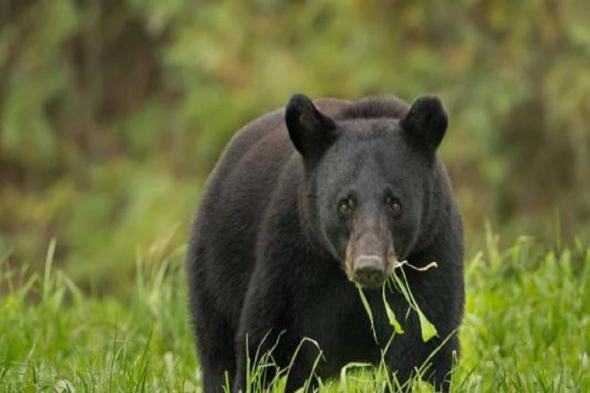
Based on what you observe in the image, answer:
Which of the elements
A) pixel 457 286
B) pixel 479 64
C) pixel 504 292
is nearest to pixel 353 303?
pixel 457 286

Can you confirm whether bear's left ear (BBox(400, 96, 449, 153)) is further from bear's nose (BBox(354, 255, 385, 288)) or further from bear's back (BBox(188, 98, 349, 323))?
bear's nose (BBox(354, 255, 385, 288))

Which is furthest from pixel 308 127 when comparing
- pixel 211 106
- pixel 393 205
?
pixel 211 106

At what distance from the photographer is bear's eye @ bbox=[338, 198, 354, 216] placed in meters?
5.24

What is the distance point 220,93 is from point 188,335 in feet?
27.8

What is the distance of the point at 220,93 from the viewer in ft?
49.8

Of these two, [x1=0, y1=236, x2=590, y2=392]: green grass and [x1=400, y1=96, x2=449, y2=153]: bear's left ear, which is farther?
[x1=400, y1=96, x2=449, y2=153]: bear's left ear

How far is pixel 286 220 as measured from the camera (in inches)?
218

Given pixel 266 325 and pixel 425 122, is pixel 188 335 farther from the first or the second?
pixel 425 122

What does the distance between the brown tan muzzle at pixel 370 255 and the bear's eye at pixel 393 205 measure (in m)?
0.08

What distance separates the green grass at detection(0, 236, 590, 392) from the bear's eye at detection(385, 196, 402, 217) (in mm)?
487

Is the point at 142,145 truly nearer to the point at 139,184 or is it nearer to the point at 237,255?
the point at 139,184

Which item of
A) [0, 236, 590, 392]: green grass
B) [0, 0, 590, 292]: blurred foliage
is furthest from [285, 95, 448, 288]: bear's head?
[0, 0, 590, 292]: blurred foliage

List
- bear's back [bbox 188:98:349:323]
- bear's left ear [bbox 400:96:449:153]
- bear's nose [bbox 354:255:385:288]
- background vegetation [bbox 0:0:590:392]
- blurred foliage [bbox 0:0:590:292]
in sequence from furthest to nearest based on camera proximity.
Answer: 1. blurred foliage [bbox 0:0:590:292]
2. background vegetation [bbox 0:0:590:392]
3. bear's back [bbox 188:98:349:323]
4. bear's left ear [bbox 400:96:449:153]
5. bear's nose [bbox 354:255:385:288]

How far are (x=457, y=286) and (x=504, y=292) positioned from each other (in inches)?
55.7
